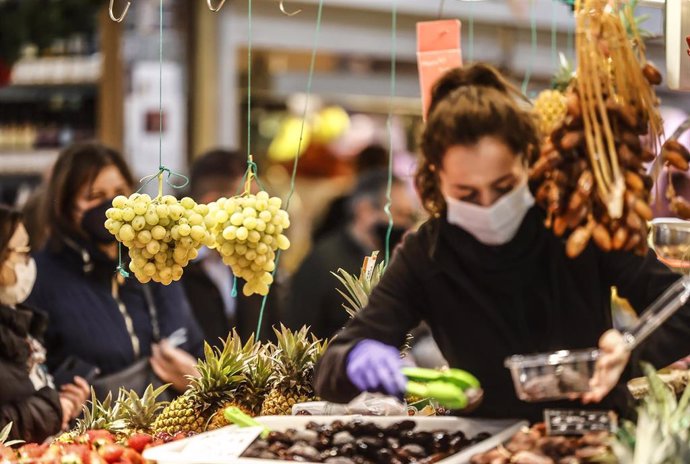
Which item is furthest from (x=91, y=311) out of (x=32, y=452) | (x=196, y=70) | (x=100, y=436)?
(x=196, y=70)

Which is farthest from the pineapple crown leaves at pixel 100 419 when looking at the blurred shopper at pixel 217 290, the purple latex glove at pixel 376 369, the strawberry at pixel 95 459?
the blurred shopper at pixel 217 290

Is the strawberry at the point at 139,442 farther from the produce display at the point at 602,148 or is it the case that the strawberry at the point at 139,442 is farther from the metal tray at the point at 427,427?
the produce display at the point at 602,148

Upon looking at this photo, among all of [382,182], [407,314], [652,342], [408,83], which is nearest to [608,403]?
[652,342]

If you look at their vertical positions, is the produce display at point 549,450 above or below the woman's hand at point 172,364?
above

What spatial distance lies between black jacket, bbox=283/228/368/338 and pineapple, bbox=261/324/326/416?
1913 mm

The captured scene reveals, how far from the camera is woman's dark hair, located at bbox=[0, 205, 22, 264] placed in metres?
3.85

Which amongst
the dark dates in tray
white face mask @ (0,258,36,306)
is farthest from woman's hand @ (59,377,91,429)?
the dark dates in tray

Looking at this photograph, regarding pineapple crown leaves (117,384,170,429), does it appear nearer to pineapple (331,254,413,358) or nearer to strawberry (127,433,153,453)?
strawberry (127,433,153,453)

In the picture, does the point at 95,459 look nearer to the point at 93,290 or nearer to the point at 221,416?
the point at 221,416

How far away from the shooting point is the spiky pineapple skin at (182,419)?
332 cm

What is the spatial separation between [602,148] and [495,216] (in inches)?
10.8

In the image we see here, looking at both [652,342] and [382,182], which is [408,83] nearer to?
[382,182]

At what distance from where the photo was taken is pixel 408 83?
29.7 feet

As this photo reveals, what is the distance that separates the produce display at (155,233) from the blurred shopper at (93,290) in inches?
63.7
